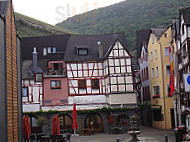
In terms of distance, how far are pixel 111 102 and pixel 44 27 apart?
7161 centimetres

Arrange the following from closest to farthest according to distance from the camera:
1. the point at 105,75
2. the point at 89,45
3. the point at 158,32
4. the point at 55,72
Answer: the point at 105,75 < the point at 55,72 < the point at 158,32 < the point at 89,45

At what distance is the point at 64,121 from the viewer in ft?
143

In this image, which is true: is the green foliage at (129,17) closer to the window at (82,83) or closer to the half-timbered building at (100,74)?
the half-timbered building at (100,74)

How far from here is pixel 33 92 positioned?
44.8 metres

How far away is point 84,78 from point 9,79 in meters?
24.1

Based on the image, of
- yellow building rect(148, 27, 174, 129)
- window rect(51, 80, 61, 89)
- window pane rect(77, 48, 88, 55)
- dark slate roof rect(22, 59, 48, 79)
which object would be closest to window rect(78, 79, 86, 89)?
window rect(51, 80, 61, 89)

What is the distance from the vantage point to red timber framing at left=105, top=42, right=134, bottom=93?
141 ft

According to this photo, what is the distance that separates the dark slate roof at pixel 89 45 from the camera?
4597 centimetres

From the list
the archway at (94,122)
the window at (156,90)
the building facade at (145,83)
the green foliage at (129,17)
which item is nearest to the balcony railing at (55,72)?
the archway at (94,122)

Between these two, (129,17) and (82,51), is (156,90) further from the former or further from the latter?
(129,17)

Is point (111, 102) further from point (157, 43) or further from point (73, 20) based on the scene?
point (73, 20)

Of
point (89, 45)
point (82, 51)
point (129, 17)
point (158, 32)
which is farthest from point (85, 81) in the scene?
point (129, 17)

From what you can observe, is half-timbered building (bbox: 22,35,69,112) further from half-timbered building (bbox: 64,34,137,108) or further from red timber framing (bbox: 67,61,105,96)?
half-timbered building (bbox: 64,34,137,108)

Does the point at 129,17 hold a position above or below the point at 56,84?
above
